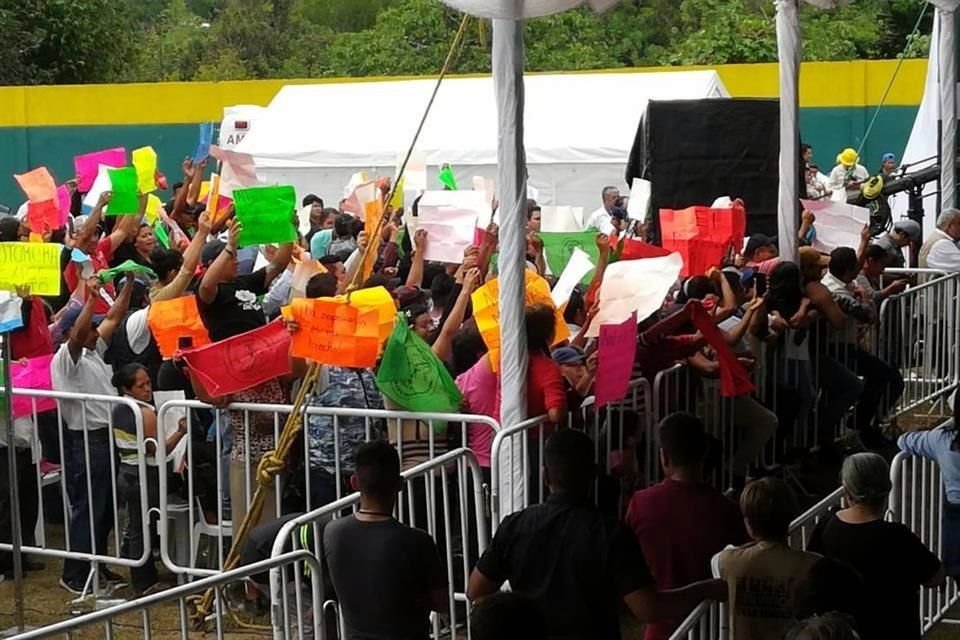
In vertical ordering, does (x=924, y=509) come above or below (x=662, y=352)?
below

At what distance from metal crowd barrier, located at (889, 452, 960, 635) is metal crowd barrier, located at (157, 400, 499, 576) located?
1773mm

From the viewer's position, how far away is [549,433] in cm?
699

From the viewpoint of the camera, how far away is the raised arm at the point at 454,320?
7.91 meters

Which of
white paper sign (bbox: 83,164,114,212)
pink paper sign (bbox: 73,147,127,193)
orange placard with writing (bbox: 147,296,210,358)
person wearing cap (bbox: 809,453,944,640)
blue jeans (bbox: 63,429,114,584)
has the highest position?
pink paper sign (bbox: 73,147,127,193)

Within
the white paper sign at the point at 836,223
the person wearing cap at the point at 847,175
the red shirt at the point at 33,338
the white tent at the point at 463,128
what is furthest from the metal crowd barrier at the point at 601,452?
the white tent at the point at 463,128

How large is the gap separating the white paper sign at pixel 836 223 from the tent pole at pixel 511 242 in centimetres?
506

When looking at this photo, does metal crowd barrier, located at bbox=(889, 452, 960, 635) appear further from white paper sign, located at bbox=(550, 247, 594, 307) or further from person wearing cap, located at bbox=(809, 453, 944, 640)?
white paper sign, located at bbox=(550, 247, 594, 307)

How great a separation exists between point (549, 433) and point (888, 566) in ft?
6.83

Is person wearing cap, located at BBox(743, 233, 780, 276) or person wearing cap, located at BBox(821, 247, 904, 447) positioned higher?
person wearing cap, located at BBox(743, 233, 780, 276)

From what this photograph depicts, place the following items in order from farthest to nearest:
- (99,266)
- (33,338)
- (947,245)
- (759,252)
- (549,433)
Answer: (947,245)
(759,252)
(99,266)
(33,338)
(549,433)

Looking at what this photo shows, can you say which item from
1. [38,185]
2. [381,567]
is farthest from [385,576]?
[38,185]

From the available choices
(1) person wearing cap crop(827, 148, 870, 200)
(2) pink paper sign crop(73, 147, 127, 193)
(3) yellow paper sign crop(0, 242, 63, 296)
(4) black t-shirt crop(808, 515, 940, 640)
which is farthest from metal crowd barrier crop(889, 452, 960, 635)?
(1) person wearing cap crop(827, 148, 870, 200)

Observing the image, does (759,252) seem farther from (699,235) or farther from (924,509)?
(924,509)

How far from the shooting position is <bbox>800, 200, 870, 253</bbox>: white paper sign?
11.5 meters
